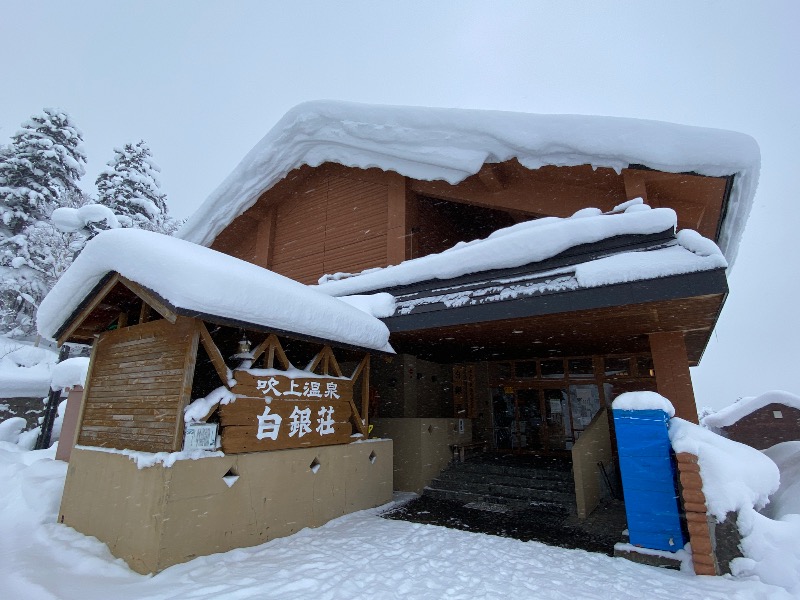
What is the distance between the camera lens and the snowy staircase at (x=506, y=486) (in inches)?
285

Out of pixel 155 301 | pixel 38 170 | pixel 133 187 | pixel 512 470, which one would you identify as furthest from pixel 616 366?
pixel 38 170

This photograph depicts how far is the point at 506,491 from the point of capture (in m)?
7.82

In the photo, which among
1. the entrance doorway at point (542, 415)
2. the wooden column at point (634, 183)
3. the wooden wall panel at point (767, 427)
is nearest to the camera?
the wooden column at point (634, 183)

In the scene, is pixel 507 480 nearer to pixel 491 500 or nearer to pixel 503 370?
pixel 491 500

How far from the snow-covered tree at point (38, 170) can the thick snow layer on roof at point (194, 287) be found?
2000cm

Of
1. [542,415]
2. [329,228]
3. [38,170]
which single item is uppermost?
[38,170]

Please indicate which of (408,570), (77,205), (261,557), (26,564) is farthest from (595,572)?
(77,205)

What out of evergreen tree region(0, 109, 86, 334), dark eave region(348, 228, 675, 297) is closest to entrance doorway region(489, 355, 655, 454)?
dark eave region(348, 228, 675, 297)

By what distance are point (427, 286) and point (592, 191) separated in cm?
360

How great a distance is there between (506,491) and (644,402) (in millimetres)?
3976

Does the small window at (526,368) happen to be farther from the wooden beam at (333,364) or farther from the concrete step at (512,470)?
the wooden beam at (333,364)

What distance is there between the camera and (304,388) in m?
6.02

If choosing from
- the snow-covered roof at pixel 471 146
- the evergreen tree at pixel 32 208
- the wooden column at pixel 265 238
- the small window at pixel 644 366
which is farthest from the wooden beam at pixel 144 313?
the evergreen tree at pixel 32 208

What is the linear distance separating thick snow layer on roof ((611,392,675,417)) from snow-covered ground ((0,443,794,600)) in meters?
1.64
